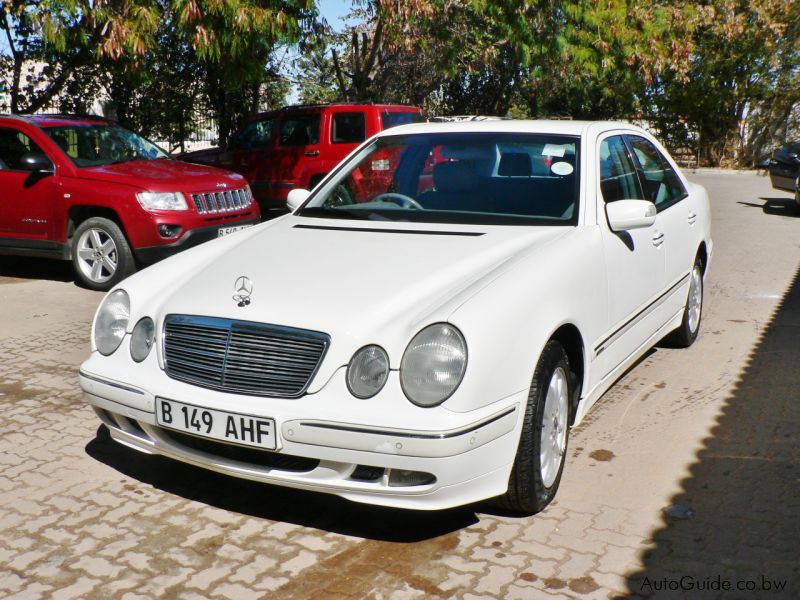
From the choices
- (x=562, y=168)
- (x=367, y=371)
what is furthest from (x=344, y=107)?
(x=367, y=371)

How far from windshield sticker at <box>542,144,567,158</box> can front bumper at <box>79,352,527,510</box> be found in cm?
178

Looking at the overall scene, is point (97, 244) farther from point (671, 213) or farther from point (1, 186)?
point (671, 213)

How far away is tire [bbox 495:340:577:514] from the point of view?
3602 mm

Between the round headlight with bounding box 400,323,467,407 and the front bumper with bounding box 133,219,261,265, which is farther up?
the round headlight with bounding box 400,323,467,407

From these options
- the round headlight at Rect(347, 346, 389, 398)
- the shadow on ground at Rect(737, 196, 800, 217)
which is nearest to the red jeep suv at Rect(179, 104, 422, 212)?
the shadow on ground at Rect(737, 196, 800, 217)

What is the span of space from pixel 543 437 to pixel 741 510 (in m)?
0.92

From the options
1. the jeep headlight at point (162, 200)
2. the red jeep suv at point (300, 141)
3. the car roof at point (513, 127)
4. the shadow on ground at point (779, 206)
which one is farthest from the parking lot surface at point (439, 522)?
the shadow on ground at point (779, 206)

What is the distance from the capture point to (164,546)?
3613mm

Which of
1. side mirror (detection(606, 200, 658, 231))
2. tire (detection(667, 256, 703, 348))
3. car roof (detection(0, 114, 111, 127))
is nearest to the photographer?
side mirror (detection(606, 200, 658, 231))

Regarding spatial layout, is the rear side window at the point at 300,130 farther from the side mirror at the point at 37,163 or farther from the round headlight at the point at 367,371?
the round headlight at the point at 367,371

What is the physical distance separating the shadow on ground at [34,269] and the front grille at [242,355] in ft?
21.7

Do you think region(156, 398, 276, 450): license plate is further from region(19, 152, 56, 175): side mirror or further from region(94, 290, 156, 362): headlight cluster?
region(19, 152, 56, 175): side mirror

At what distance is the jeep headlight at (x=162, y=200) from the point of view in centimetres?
881

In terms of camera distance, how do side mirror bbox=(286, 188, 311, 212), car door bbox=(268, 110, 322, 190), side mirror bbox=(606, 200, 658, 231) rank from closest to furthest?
side mirror bbox=(606, 200, 658, 231), side mirror bbox=(286, 188, 311, 212), car door bbox=(268, 110, 322, 190)
